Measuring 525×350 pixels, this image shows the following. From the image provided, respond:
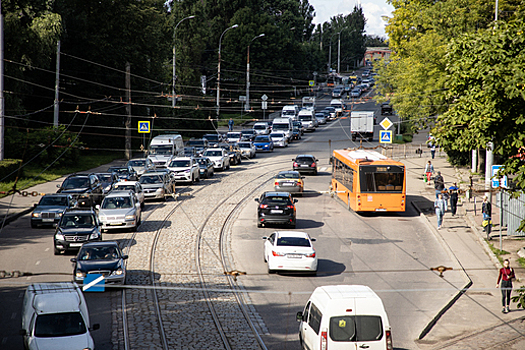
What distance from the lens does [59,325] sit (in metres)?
13.0

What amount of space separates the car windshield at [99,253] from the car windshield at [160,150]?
87.8 ft

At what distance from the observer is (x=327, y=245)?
2450 cm

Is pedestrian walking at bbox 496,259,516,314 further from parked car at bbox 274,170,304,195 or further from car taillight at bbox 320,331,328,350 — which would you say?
parked car at bbox 274,170,304,195

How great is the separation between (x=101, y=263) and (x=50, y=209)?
34.2 feet

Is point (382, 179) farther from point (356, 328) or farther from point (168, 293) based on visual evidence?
point (356, 328)

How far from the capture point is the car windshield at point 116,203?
27.0 meters

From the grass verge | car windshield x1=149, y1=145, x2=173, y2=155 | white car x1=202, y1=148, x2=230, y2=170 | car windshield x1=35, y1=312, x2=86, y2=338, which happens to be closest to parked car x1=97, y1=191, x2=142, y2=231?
the grass verge

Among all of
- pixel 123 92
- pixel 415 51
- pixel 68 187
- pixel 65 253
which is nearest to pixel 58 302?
pixel 65 253

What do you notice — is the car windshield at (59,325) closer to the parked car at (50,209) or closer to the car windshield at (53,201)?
the parked car at (50,209)

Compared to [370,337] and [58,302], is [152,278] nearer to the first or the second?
[58,302]

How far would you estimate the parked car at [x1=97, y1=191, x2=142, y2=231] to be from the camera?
85.5 feet

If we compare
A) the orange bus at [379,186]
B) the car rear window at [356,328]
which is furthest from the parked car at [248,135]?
the car rear window at [356,328]

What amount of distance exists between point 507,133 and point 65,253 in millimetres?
16038

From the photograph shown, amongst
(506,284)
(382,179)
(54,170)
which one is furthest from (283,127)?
(506,284)
